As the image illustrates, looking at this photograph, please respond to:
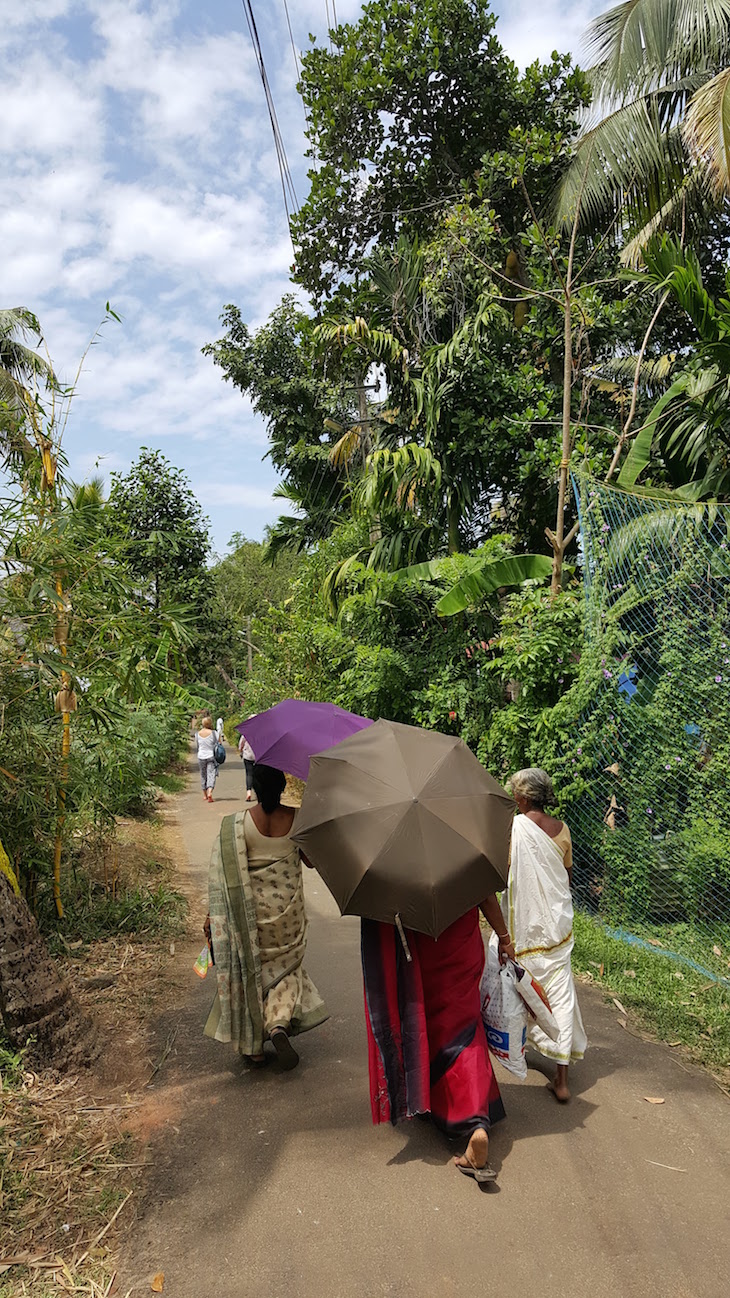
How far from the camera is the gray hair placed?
3891mm

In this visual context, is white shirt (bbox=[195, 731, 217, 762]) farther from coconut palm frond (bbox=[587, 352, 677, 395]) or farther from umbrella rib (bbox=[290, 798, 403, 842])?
umbrella rib (bbox=[290, 798, 403, 842])

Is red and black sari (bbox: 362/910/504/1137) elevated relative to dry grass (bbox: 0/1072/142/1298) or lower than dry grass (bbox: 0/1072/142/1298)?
elevated

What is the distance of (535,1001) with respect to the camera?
3621mm

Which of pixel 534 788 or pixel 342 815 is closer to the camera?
pixel 342 815

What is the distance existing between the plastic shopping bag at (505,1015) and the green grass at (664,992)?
4.28 feet

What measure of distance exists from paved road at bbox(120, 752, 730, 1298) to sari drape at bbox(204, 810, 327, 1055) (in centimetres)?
32

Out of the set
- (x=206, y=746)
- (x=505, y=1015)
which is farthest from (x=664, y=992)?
(x=206, y=746)

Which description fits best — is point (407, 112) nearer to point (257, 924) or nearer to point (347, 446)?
point (347, 446)

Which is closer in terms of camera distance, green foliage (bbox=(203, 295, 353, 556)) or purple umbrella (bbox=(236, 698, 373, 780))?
purple umbrella (bbox=(236, 698, 373, 780))

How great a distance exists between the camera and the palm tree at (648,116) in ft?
33.8

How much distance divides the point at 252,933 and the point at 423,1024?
101 centimetres


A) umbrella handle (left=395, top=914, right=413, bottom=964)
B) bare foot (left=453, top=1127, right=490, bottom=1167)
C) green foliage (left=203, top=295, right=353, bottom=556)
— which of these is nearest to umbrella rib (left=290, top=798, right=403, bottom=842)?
umbrella handle (left=395, top=914, right=413, bottom=964)

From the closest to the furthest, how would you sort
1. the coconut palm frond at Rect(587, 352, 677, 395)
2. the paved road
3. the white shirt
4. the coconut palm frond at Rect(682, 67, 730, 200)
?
1. the paved road
2. the coconut palm frond at Rect(682, 67, 730, 200)
3. the coconut palm frond at Rect(587, 352, 677, 395)
4. the white shirt

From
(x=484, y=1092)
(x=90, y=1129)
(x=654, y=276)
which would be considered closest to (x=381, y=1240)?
(x=484, y=1092)
